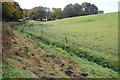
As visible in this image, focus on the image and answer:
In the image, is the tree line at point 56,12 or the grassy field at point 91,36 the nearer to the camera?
the grassy field at point 91,36

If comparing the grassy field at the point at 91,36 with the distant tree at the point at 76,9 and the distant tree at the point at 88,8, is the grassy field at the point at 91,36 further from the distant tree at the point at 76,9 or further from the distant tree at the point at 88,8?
the distant tree at the point at 88,8

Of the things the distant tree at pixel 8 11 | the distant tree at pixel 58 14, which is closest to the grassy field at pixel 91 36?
the distant tree at pixel 8 11

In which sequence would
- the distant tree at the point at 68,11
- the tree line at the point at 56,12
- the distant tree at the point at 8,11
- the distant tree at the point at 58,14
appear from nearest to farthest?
the distant tree at the point at 8,11, the tree line at the point at 56,12, the distant tree at the point at 68,11, the distant tree at the point at 58,14

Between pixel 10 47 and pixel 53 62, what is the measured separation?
3.19 metres

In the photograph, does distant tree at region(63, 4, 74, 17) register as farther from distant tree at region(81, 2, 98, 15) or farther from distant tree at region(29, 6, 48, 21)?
distant tree at region(29, 6, 48, 21)

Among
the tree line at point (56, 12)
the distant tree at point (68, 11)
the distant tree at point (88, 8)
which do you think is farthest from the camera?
the distant tree at point (88, 8)

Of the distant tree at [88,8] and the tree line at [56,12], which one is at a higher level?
the distant tree at [88,8]

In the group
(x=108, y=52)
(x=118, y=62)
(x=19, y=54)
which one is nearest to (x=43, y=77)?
(x=19, y=54)

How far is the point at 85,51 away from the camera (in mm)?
15469

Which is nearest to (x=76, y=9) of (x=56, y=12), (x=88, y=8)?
(x=56, y=12)

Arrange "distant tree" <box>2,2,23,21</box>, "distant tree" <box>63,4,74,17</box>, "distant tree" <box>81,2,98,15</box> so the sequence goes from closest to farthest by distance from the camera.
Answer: "distant tree" <box>2,2,23,21</box> < "distant tree" <box>63,4,74,17</box> < "distant tree" <box>81,2,98,15</box>

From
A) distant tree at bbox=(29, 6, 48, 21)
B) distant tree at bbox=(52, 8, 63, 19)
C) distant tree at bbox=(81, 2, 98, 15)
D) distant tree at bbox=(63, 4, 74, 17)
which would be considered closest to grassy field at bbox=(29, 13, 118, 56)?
distant tree at bbox=(29, 6, 48, 21)

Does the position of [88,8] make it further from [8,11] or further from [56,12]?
[8,11]

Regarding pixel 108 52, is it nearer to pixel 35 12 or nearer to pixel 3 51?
pixel 3 51
